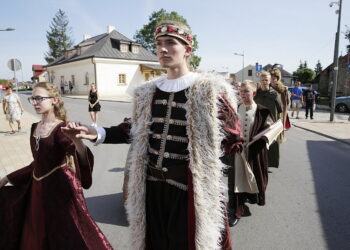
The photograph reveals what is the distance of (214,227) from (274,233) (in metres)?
1.86

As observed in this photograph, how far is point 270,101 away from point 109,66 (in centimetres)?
2994

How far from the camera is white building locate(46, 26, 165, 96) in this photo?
3212 centimetres

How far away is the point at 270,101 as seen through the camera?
205 inches

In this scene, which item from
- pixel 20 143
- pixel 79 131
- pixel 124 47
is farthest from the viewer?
pixel 124 47

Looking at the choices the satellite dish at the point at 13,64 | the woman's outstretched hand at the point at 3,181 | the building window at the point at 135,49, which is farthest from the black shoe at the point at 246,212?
the building window at the point at 135,49

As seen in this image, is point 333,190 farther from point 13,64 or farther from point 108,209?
point 13,64

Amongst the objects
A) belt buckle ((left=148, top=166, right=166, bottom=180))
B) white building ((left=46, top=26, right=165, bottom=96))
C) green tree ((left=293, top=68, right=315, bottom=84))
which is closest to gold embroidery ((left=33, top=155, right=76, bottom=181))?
belt buckle ((left=148, top=166, right=166, bottom=180))

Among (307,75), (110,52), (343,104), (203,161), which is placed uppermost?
(110,52)

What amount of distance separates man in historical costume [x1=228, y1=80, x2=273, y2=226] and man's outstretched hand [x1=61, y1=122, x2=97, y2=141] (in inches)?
93.6

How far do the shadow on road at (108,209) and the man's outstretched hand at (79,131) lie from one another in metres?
2.02

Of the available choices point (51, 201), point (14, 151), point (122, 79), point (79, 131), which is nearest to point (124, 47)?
point (122, 79)

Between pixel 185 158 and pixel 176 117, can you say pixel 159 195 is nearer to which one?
pixel 185 158

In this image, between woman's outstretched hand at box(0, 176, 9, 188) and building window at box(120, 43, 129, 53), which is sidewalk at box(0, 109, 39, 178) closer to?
woman's outstretched hand at box(0, 176, 9, 188)

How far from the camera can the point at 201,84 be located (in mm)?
1966
